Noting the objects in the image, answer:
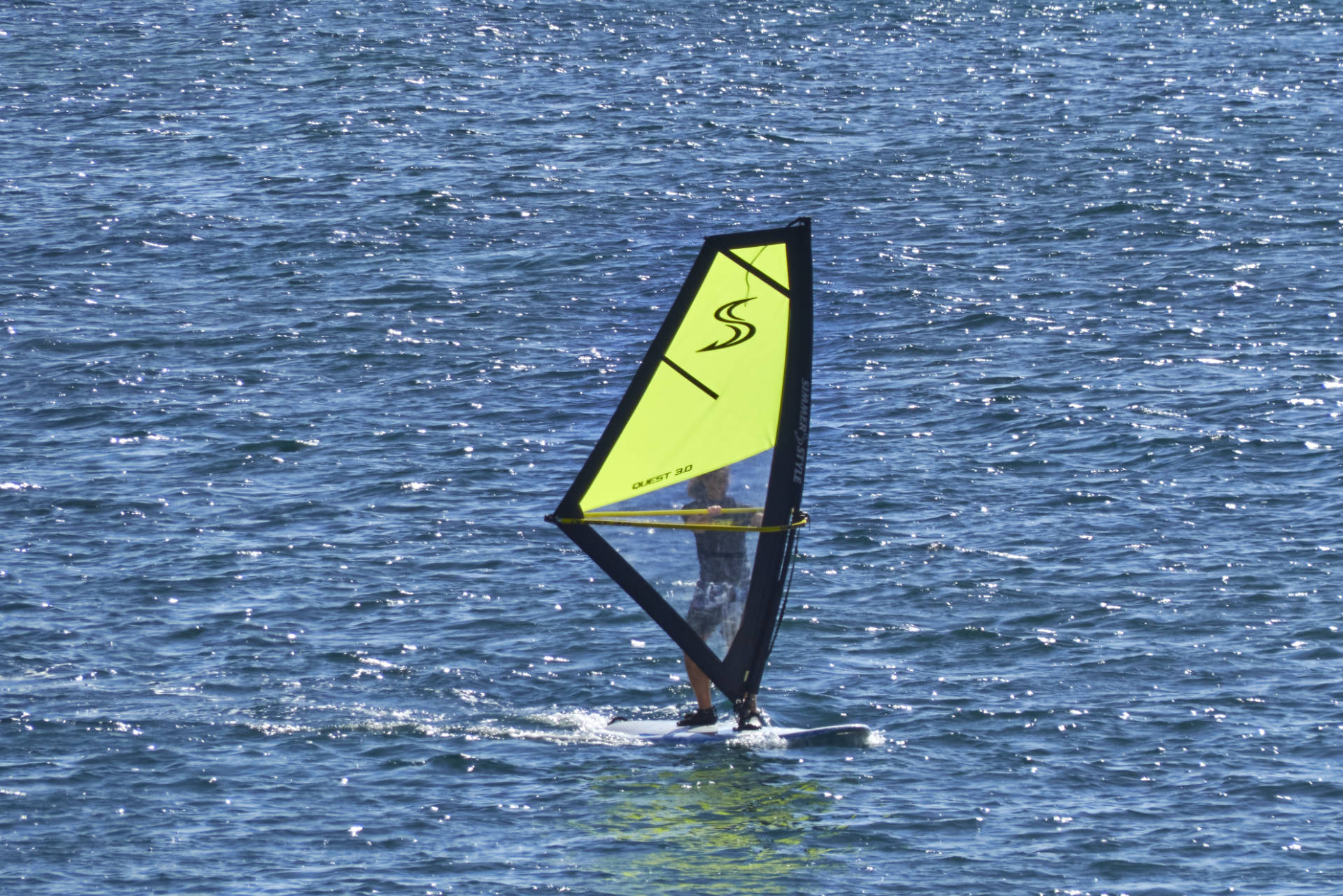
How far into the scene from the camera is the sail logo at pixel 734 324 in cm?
1697

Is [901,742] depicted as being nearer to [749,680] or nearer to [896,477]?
[749,680]

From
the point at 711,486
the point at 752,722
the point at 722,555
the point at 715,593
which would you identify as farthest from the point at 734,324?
the point at 752,722

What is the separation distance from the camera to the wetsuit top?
17.8 metres

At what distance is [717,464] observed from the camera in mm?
17484

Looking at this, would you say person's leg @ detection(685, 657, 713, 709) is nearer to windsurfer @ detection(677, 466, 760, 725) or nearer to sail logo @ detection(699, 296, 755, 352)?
windsurfer @ detection(677, 466, 760, 725)

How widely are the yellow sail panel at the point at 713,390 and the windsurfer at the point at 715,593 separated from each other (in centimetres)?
73

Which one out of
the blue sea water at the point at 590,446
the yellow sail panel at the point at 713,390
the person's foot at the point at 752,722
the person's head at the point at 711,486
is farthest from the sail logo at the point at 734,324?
the blue sea water at the point at 590,446

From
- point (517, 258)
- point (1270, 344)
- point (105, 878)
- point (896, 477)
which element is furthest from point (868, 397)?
point (105, 878)

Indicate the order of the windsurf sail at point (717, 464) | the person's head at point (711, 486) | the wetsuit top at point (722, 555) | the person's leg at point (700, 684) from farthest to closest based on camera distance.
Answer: the person's leg at point (700, 684) < the wetsuit top at point (722, 555) < the person's head at point (711, 486) < the windsurf sail at point (717, 464)

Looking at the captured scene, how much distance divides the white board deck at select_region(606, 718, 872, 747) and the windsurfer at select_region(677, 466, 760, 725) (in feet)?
0.88

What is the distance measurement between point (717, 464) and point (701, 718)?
2.46 metres

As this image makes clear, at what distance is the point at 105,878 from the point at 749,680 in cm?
610

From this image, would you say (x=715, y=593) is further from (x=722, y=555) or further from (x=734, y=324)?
(x=734, y=324)

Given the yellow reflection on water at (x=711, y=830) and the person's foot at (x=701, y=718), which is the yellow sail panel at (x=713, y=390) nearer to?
the person's foot at (x=701, y=718)
